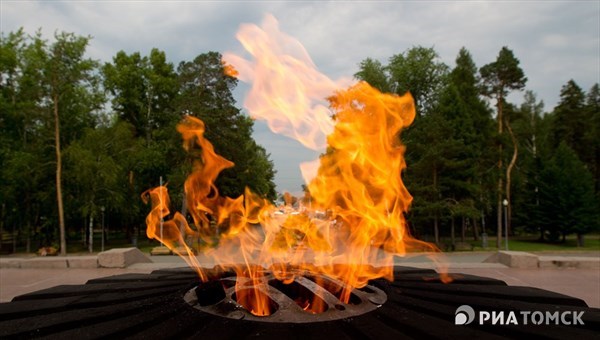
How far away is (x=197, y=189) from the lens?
5094 mm

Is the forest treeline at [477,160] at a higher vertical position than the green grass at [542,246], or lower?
higher

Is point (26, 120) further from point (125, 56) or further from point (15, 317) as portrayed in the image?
point (15, 317)

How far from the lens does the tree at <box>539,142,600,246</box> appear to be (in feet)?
84.0

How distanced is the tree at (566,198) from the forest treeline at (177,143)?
0.08 meters

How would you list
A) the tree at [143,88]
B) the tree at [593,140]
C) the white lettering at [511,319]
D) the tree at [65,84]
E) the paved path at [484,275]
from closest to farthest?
the white lettering at [511,319]
the paved path at [484,275]
the tree at [65,84]
the tree at [143,88]
the tree at [593,140]

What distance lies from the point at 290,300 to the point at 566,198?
30466 mm

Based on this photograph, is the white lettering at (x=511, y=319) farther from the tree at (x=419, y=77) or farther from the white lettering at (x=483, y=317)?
the tree at (x=419, y=77)

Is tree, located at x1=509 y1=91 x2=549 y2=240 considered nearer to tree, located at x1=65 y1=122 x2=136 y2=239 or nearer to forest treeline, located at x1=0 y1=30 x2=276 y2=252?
forest treeline, located at x1=0 y1=30 x2=276 y2=252

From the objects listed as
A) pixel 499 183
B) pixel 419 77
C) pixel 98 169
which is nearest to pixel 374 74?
pixel 419 77

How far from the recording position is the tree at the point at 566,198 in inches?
1008

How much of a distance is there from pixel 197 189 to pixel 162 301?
1952 millimetres

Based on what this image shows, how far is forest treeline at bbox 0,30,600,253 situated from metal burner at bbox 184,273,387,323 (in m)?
16.6

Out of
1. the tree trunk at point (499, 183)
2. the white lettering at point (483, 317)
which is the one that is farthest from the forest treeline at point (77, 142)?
the white lettering at point (483, 317)

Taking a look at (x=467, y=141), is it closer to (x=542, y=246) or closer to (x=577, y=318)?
(x=542, y=246)
